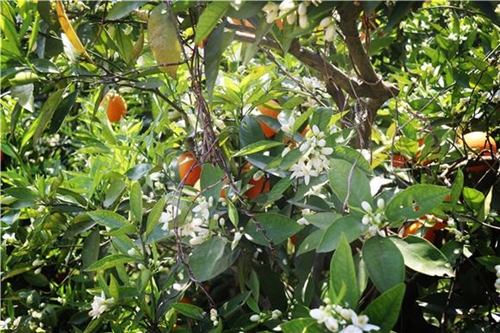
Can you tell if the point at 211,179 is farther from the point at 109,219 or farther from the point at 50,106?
the point at 50,106

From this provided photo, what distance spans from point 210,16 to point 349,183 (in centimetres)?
21

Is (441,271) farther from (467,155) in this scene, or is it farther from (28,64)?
(28,64)

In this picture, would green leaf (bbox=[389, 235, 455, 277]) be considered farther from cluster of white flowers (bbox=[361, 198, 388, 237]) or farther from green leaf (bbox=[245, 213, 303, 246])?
green leaf (bbox=[245, 213, 303, 246])

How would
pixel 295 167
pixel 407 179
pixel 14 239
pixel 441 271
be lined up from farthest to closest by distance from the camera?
1. pixel 14 239
2. pixel 407 179
3. pixel 295 167
4. pixel 441 271

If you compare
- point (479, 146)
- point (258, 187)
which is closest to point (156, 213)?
point (258, 187)

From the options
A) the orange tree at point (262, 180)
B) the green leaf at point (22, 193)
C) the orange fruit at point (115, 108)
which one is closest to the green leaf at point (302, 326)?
the orange tree at point (262, 180)

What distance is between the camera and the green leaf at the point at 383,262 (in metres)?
0.65

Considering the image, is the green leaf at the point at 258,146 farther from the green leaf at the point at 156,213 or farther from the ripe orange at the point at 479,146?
the ripe orange at the point at 479,146

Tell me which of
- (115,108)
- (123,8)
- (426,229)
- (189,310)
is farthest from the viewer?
(115,108)

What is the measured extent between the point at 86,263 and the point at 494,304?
55 centimetres

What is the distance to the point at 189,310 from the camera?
0.87 metres

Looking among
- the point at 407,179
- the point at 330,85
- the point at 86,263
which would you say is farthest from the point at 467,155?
the point at 86,263

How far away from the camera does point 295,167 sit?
0.83 meters

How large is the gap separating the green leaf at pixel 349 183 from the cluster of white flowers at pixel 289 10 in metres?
0.14
